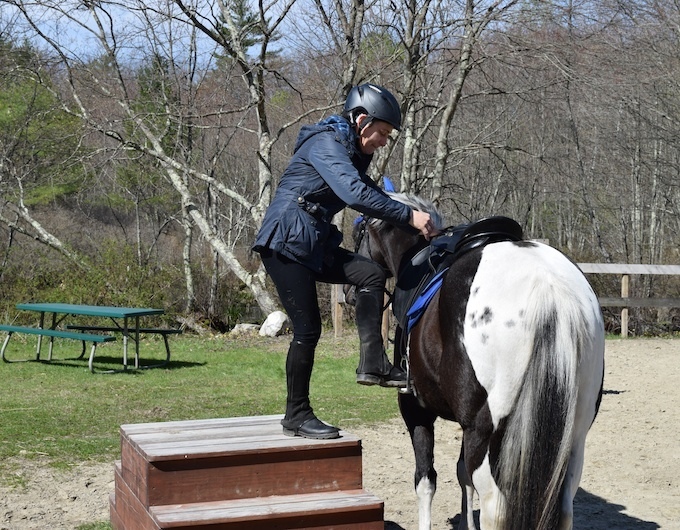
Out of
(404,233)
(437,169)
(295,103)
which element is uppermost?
(295,103)

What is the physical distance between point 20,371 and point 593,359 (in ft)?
30.2

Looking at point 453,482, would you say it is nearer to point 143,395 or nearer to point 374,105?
point 374,105

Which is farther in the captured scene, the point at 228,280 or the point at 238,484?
the point at 228,280

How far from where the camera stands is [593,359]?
382 cm

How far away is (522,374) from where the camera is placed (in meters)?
3.70

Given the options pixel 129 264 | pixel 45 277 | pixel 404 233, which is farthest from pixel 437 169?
pixel 404 233

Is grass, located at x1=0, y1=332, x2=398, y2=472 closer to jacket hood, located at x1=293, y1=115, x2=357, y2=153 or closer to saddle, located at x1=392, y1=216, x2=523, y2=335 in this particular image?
saddle, located at x1=392, y1=216, x2=523, y2=335

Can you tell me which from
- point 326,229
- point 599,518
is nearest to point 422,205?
point 326,229

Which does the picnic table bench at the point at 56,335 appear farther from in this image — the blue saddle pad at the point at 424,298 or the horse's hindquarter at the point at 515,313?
the horse's hindquarter at the point at 515,313

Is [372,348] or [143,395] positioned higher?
[372,348]

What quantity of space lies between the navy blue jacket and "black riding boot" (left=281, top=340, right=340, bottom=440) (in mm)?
466

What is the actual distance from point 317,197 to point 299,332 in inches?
27.8

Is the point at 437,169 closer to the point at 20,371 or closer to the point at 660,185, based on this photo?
the point at 660,185

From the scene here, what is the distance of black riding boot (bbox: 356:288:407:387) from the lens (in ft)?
15.2
